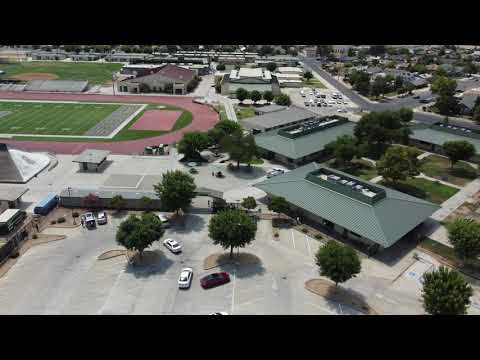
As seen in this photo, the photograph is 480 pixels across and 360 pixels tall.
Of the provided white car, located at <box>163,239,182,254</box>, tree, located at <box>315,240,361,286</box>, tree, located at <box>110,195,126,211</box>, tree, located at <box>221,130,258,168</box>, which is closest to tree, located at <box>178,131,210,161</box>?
tree, located at <box>221,130,258,168</box>

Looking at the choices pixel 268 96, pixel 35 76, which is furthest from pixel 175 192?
pixel 35 76

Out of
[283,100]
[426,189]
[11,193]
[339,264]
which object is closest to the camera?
[339,264]

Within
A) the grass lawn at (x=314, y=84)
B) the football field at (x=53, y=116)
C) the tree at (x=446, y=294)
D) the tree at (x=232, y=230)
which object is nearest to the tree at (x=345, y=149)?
the tree at (x=232, y=230)

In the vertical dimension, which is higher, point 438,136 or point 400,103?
point 438,136

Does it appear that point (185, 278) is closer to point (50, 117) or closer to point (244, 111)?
point (244, 111)

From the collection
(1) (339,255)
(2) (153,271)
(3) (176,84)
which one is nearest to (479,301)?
(1) (339,255)

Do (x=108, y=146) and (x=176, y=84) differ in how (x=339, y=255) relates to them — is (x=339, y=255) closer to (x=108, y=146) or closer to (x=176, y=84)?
(x=108, y=146)
